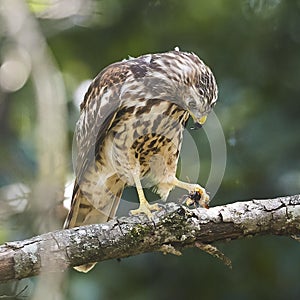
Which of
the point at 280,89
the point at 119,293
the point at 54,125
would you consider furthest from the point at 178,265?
the point at 54,125

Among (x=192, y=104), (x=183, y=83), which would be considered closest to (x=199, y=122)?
(x=192, y=104)

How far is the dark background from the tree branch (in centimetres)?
119

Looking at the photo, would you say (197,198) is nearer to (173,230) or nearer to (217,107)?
(173,230)

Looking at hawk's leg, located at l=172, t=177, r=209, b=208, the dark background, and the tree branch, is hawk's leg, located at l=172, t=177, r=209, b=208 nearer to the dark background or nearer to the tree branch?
the tree branch

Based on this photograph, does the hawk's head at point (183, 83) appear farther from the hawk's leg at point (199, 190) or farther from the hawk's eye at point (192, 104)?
the hawk's leg at point (199, 190)

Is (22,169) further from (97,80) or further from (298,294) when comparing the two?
(298,294)

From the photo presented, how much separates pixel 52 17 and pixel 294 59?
5.50 feet

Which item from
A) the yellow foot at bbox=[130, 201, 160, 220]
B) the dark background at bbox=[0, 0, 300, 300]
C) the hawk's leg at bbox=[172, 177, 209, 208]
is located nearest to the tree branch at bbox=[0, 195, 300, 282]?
the yellow foot at bbox=[130, 201, 160, 220]

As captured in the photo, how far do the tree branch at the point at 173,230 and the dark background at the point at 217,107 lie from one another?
1.19 m

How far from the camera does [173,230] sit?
3.91 metres

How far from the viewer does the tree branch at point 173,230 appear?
3.79 meters

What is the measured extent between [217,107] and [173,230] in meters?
1.99

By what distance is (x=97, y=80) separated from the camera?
198 inches

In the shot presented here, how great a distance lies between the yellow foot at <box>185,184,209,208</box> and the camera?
4.52 meters
